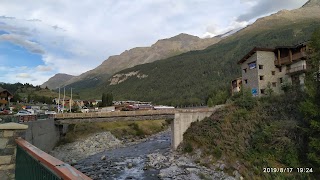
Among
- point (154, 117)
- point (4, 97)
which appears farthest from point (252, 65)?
point (4, 97)

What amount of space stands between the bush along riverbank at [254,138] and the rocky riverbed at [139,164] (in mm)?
2888

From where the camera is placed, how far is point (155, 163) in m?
40.3

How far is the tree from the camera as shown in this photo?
3002cm

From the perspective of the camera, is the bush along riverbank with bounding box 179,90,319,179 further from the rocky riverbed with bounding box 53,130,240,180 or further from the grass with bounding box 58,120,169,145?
the grass with bounding box 58,120,169,145

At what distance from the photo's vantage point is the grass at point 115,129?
194ft

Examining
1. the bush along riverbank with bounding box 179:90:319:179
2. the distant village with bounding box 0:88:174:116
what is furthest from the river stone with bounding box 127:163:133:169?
the distant village with bounding box 0:88:174:116

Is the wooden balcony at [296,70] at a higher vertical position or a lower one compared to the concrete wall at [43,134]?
higher

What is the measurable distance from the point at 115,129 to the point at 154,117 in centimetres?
1880

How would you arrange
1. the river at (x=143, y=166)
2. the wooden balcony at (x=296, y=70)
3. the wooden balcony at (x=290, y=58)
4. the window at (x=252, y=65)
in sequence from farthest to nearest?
the window at (x=252, y=65) < the wooden balcony at (x=290, y=58) < the wooden balcony at (x=296, y=70) < the river at (x=143, y=166)

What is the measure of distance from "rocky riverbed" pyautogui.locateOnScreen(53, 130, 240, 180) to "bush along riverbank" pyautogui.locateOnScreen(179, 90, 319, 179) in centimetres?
289

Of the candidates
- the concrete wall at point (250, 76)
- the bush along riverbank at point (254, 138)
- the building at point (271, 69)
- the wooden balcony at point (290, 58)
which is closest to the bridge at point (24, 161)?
the bush along riverbank at point (254, 138)

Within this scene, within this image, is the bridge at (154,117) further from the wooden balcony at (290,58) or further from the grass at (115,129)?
the wooden balcony at (290,58)

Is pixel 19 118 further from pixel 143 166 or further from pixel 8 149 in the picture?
pixel 8 149

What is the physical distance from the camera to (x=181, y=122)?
176 ft
